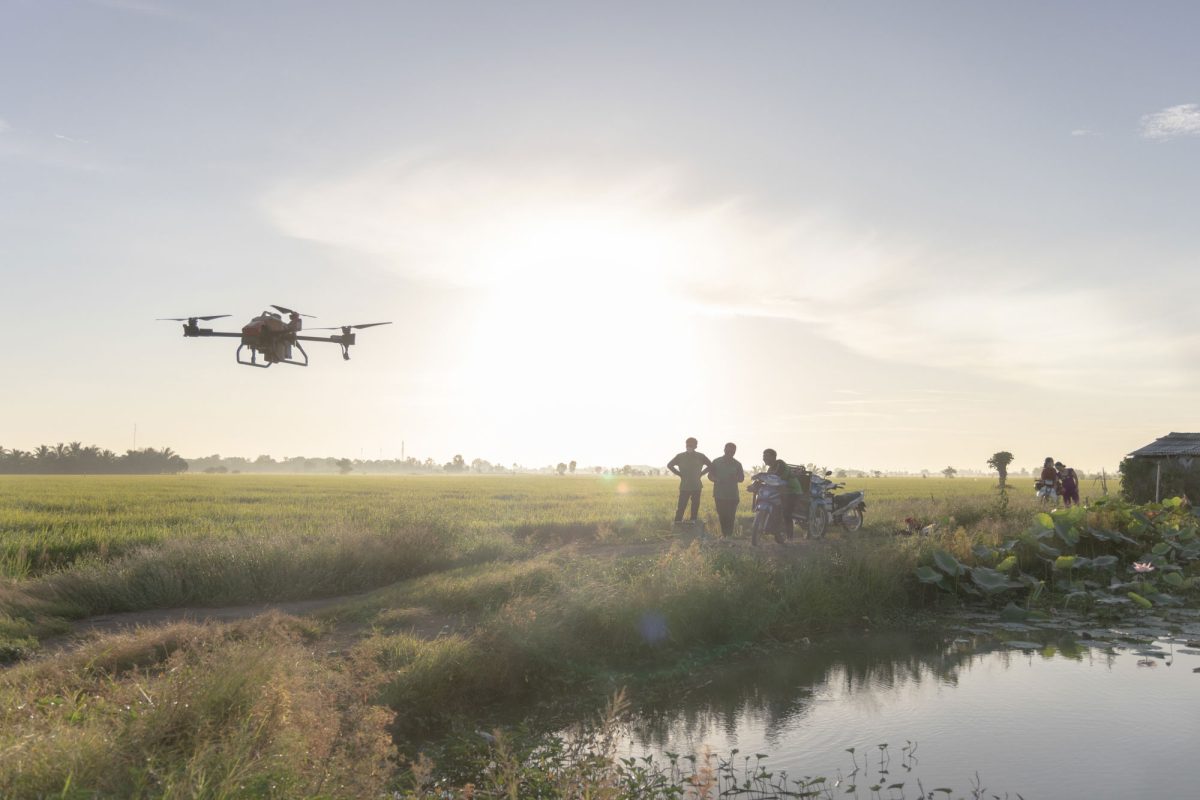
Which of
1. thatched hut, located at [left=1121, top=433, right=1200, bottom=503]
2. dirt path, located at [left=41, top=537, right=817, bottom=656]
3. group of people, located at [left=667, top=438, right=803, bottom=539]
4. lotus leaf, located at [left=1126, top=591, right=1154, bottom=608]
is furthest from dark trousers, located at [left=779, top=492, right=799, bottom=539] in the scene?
thatched hut, located at [left=1121, top=433, right=1200, bottom=503]

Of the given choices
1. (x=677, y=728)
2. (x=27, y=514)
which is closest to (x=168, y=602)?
(x=677, y=728)

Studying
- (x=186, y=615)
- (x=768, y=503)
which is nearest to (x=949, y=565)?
(x=768, y=503)

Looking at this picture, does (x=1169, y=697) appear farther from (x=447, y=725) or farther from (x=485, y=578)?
(x=485, y=578)

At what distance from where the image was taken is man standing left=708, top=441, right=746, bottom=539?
52.7 feet

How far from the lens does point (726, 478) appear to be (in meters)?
16.2

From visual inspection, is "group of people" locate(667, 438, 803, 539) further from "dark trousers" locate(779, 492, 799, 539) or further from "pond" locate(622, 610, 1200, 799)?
"pond" locate(622, 610, 1200, 799)

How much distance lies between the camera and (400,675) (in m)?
8.56

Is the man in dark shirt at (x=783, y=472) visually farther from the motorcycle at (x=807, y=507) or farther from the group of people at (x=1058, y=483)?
the group of people at (x=1058, y=483)

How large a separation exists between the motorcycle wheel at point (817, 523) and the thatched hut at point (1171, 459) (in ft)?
60.3

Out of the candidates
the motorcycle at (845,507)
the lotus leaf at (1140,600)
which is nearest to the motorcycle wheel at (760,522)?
the motorcycle at (845,507)

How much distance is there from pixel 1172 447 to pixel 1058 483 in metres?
6.82

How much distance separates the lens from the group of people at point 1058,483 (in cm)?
2684

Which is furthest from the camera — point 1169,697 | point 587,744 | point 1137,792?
point 1169,697

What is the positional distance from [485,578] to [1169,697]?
9.25m
